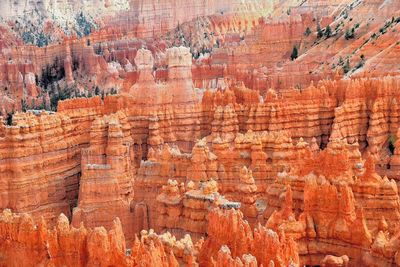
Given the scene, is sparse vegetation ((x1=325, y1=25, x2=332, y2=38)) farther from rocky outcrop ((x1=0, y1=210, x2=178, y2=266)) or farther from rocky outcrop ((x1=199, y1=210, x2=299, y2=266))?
rocky outcrop ((x1=0, y1=210, x2=178, y2=266))

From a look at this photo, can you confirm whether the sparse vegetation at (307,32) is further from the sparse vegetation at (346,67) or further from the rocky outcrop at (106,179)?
the rocky outcrop at (106,179)

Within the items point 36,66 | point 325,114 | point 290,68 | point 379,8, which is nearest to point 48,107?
point 36,66

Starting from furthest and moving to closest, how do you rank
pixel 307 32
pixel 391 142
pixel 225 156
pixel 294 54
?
1. pixel 307 32
2. pixel 294 54
3. pixel 391 142
4. pixel 225 156

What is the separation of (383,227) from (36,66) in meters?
63.5

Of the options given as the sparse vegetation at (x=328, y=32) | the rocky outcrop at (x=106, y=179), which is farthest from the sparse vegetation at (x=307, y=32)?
the rocky outcrop at (x=106, y=179)

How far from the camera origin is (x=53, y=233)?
58.9 ft

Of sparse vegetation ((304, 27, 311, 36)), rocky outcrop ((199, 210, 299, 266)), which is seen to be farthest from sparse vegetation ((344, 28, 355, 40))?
rocky outcrop ((199, 210, 299, 266))

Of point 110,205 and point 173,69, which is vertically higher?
point 173,69

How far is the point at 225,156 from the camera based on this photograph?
90.3 ft

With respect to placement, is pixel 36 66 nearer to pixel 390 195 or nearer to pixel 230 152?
pixel 230 152

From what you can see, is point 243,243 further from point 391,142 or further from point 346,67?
point 346,67

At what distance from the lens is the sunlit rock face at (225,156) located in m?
17.8

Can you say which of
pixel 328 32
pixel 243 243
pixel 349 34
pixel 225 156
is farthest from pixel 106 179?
pixel 328 32

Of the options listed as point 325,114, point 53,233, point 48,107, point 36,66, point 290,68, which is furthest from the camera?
point 36,66
